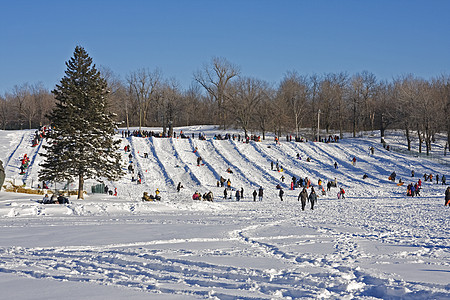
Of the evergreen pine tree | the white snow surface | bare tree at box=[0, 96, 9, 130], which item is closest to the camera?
the white snow surface

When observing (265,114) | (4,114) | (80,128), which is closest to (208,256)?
(80,128)

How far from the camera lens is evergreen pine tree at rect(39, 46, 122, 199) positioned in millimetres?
27812

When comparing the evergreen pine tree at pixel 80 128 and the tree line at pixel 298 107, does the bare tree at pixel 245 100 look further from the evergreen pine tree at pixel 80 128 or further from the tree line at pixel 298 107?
the evergreen pine tree at pixel 80 128

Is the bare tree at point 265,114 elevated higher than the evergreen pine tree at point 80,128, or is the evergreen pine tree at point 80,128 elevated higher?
the bare tree at point 265,114

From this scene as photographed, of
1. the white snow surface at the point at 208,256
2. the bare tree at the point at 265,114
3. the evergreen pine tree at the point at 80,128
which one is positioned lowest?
the white snow surface at the point at 208,256

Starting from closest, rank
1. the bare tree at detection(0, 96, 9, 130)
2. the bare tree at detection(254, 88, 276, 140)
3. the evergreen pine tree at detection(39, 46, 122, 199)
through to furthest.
Answer: the evergreen pine tree at detection(39, 46, 122, 199)
the bare tree at detection(254, 88, 276, 140)
the bare tree at detection(0, 96, 9, 130)

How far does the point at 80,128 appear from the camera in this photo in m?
28.3

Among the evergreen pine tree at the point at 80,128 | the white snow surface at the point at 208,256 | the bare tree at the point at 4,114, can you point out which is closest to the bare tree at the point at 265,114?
the evergreen pine tree at the point at 80,128

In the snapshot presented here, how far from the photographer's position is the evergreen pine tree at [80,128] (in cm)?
2781

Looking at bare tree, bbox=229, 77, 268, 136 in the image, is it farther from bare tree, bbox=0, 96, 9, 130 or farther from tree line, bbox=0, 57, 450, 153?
bare tree, bbox=0, 96, 9, 130

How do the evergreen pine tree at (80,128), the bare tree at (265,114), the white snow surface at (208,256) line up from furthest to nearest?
1. the bare tree at (265,114)
2. the evergreen pine tree at (80,128)
3. the white snow surface at (208,256)

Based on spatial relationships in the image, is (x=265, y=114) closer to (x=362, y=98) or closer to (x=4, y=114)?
(x=362, y=98)

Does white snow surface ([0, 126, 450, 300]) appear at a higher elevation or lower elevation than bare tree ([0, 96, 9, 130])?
lower

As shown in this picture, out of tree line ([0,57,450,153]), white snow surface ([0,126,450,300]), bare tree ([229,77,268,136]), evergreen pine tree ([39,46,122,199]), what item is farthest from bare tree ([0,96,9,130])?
white snow surface ([0,126,450,300])
